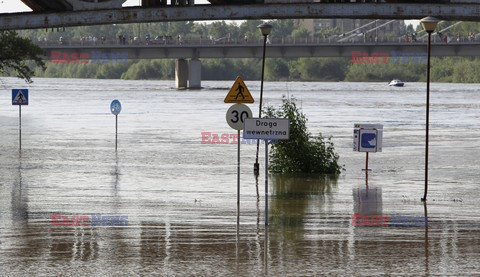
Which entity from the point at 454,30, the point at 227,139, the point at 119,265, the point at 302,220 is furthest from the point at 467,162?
the point at 454,30

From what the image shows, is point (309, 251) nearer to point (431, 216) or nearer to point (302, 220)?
point (302, 220)

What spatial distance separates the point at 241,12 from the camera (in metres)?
21.9

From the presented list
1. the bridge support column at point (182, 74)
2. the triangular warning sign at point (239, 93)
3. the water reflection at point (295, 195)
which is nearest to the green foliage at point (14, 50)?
the water reflection at point (295, 195)

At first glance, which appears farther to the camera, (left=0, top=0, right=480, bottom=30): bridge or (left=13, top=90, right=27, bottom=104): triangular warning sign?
(left=13, top=90, right=27, bottom=104): triangular warning sign

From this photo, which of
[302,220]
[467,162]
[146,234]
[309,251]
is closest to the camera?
[309,251]

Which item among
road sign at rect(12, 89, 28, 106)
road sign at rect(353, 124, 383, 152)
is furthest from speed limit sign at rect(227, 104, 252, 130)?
road sign at rect(12, 89, 28, 106)

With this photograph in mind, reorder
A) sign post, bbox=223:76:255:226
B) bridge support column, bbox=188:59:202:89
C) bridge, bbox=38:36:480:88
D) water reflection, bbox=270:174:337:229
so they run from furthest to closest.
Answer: bridge support column, bbox=188:59:202:89 < bridge, bbox=38:36:480:88 < sign post, bbox=223:76:255:226 < water reflection, bbox=270:174:337:229

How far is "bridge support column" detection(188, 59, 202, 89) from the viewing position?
489 ft

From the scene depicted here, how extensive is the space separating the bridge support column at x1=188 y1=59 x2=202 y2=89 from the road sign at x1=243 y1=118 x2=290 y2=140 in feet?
425

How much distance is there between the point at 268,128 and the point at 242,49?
125 meters

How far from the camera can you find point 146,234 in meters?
18.3

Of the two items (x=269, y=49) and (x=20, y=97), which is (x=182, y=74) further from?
(x=20, y=97)

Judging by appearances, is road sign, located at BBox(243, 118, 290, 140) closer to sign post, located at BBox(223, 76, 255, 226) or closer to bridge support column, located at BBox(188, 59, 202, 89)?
sign post, located at BBox(223, 76, 255, 226)

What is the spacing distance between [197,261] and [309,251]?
1.85 m
